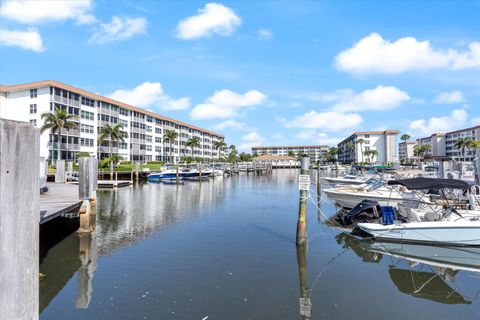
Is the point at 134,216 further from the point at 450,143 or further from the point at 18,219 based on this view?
the point at 450,143

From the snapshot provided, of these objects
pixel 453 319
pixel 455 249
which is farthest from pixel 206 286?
pixel 455 249

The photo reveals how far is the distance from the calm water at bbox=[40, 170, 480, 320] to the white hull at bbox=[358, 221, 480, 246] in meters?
0.58

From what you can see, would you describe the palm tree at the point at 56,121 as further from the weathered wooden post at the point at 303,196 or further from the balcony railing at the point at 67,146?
the weathered wooden post at the point at 303,196

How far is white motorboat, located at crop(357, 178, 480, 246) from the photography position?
14195 mm

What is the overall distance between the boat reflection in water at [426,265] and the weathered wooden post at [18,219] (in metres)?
10.7

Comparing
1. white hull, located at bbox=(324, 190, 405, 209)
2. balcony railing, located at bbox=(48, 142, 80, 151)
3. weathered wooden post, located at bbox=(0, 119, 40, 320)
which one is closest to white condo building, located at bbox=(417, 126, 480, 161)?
white hull, located at bbox=(324, 190, 405, 209)

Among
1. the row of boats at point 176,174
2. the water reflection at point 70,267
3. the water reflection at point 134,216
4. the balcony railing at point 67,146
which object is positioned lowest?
the water reflection at point 70,267

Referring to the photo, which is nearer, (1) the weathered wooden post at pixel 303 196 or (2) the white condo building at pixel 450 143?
(1) the weathered wooden post at pixel 303 196

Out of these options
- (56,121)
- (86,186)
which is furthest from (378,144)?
(86,186)

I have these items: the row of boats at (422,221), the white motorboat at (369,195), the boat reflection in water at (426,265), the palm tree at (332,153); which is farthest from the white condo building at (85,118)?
the palm tree at (332,153)

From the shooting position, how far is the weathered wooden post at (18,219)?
10.2 ft

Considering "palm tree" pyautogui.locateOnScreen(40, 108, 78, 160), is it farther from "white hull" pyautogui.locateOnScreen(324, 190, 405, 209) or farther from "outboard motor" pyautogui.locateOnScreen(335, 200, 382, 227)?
"outboard motor" pyautogui.locateOnScreen(335, 200, 382, 227)

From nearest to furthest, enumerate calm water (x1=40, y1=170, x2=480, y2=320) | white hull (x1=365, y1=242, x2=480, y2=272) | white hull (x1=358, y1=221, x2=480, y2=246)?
calm water (x1=40, y1=170, x2=480, y2=320) → white hull (x1=365, y1=242, x2=480, y2=272) → white hull (x1=358, y1=221, x2=480, y2=246)

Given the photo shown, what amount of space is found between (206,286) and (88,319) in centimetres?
349
